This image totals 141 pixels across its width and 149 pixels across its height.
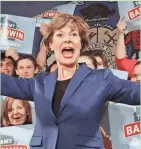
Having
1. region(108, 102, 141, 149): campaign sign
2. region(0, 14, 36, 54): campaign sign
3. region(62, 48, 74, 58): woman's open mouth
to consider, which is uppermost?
region(0, 14, 36, 54): campaign sign

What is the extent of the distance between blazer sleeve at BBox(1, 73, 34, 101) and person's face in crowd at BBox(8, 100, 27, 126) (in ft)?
0.65

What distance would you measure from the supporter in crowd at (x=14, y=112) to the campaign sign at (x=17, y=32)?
0.21 metres

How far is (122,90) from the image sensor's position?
105 cm

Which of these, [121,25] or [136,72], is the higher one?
[121,25]

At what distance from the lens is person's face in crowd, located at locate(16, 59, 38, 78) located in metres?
1.34

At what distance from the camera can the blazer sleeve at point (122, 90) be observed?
3.39 ft

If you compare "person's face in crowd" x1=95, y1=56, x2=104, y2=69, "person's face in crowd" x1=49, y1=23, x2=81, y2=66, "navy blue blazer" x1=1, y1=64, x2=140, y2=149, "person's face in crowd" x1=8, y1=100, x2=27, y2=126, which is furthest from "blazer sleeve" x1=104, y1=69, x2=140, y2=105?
"person's face in crowd" x1=8, y1=100, x2=27, y2=126

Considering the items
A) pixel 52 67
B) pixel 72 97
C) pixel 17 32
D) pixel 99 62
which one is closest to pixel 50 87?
pixel 72 97

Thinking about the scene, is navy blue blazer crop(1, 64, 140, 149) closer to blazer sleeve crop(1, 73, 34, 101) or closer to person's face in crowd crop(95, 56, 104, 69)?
blazer sleeve crop(1, 73, 34, 101)

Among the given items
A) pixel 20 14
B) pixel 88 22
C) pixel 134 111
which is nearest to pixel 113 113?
pixel 134 111

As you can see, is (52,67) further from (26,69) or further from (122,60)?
(122,60)

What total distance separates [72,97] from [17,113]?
418 millimetres

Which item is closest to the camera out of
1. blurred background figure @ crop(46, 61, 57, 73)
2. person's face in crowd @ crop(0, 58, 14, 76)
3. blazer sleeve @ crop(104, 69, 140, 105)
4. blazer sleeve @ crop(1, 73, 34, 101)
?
blazer sleeve @ crop(104, 69, 140, 105)

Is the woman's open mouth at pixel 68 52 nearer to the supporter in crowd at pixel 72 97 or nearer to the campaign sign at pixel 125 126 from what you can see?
the supporter in crowd at pixel 72 97
